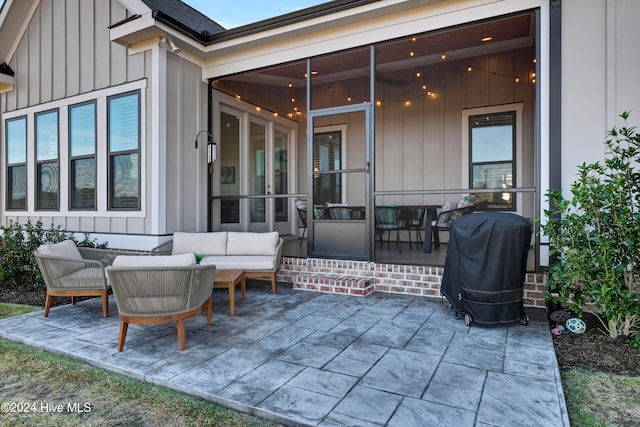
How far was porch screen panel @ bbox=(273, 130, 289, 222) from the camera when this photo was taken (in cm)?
838

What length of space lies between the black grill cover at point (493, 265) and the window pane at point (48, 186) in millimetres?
7066

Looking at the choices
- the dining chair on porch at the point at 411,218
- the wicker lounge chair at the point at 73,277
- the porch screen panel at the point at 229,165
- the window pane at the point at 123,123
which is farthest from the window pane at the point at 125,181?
the dining chair on porch at the point at 411,218

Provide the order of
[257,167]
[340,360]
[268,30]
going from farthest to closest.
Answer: [257,167] → [268,30] → [340,360]

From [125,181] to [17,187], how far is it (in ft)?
11.4

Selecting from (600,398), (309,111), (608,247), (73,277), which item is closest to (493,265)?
(608,247)

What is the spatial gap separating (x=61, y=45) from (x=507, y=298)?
26.6 feet

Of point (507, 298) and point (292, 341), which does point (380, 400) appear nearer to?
point (292, 341)

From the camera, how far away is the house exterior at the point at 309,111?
4.10 m

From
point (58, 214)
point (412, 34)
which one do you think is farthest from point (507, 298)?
point (58, 214)

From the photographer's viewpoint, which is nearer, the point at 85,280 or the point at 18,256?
the point at 85,280

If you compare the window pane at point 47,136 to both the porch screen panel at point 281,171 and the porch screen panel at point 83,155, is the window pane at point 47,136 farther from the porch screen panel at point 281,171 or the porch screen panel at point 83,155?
the porch screen panel at point 281,171

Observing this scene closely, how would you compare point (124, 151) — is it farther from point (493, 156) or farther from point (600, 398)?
point (493, 156)

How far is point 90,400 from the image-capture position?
231cm

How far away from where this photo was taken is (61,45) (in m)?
6.57
